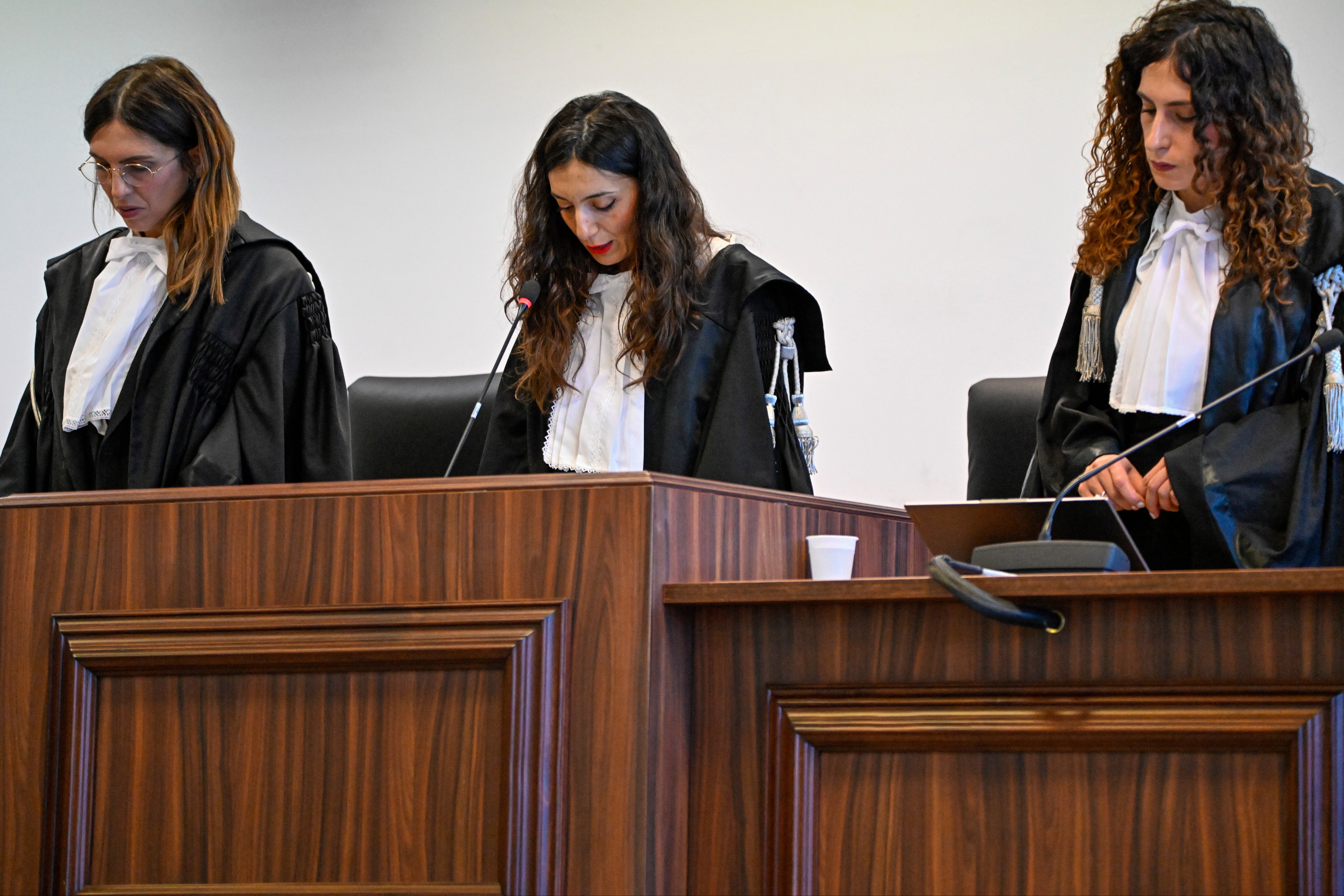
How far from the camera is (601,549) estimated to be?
1521 millimetres

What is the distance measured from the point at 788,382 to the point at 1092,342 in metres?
0.52

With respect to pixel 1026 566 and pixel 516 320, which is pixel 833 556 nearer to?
pixel 1026 566

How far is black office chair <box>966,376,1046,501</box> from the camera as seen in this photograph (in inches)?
104

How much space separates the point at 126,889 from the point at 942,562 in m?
0.97

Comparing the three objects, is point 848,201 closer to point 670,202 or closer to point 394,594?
point 670,202

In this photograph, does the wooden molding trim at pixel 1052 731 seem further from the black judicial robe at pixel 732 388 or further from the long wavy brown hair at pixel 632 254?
the long wavy brown hair at pixel 632 254

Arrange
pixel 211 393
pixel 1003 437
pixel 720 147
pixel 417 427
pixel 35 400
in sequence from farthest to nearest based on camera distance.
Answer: pixel 720 147
pixel 417 427
pixel 1003 437
pixel 35 400
pixel 211 393

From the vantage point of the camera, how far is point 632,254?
2506mm

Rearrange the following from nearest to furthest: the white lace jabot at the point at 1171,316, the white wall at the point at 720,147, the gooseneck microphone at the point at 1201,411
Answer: the gooseneck microphone at the point at 1201,411 → the white lace jabot at the point at 1171,316 → the white wall at the point at 720,147

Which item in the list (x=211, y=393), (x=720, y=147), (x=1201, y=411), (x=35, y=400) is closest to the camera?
(x=1201, y=411)

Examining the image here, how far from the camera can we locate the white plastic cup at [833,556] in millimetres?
1739

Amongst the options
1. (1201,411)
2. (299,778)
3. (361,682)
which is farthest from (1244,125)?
(299,778)

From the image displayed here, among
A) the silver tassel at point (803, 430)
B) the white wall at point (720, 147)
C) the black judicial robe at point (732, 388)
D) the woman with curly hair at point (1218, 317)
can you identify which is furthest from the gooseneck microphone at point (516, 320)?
the white wall at point (720, 147)

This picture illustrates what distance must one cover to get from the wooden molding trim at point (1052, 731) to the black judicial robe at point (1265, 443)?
0.59 meters
